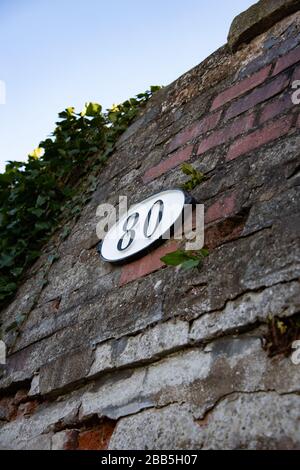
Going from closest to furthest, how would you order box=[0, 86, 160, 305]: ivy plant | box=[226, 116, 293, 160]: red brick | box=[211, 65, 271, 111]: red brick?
box=[226, 116, 293, 160]: red brick → box=[211, 65, 271, 111]: red brick → box=[0, 86, 160, 305]: ivy plant

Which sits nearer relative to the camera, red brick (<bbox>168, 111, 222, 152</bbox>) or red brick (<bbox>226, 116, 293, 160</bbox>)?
red brick (<bbox>226, 116, 293, 160</bbox>)

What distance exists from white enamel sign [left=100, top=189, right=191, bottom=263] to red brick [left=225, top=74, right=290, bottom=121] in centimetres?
42

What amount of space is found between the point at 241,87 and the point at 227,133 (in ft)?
0.90

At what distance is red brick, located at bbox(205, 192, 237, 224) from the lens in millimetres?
1588

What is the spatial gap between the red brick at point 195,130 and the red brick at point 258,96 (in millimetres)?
71

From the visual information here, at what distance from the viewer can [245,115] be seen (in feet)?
6.20

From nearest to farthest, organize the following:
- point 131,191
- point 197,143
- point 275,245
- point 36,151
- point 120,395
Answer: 1. point 275,245
2. point 120,395
3. point 197,143
4. point 131,191
5. point 36,151

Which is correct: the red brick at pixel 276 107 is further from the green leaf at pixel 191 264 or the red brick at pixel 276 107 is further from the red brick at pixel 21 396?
the red brick at pixel 21 396

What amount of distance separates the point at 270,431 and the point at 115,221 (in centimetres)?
126

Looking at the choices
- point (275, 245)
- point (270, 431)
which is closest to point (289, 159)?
point (275, 245)

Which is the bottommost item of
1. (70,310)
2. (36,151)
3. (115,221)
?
(70,310)

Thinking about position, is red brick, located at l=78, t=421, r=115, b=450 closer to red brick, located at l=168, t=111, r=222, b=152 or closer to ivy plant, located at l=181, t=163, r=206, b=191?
ivy plant, located at l=181, t=163, r=206, b=191

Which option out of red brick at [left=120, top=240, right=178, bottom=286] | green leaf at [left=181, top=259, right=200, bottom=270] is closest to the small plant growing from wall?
green leaf at [left=181, top=259, right=200, bottom=270]
